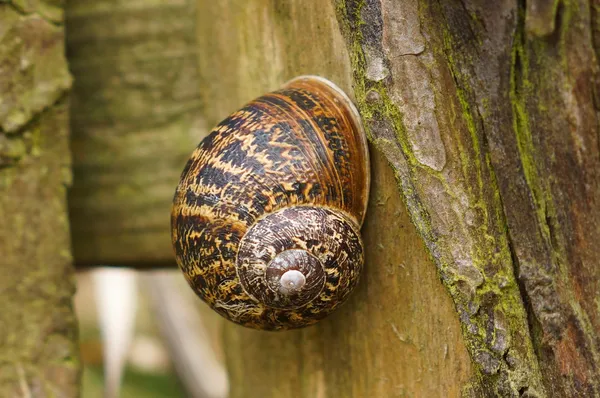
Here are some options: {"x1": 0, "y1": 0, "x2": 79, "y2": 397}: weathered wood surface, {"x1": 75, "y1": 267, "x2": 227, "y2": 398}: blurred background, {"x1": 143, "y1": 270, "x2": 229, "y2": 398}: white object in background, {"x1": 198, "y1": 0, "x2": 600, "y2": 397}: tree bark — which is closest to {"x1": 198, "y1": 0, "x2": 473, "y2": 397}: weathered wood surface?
{"x1": 198, "y1": 0, "x2": 600, "y2": 397}: tree bark

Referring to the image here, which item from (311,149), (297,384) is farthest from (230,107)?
(297,384)

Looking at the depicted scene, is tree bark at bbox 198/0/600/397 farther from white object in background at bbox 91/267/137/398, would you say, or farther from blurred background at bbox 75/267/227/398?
white object in background at bbox 91/267/137/398

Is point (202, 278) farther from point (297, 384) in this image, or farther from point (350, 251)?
point (297, 384)

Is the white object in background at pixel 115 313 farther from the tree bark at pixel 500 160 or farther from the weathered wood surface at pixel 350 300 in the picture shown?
the tree bark at pixel 500 160

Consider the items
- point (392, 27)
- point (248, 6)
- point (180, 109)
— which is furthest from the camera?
point (180, 109)

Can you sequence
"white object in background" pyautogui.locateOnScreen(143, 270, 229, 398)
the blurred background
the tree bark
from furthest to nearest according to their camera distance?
1. "white object in background" pyautogui.locateOnScreen(143, 270, 229, 398)
2. the blurred background
3. the tree bark
